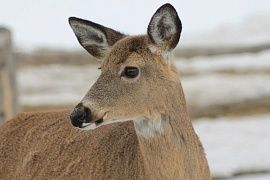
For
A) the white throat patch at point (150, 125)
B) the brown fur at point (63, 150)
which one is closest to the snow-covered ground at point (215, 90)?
the brown fur at point (63, 150)

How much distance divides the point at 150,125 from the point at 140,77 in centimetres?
34

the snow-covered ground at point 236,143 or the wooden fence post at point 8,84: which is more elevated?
the wooden fence post at point 8,84

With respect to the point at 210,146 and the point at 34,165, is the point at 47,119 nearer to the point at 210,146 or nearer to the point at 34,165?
the point at 34,165

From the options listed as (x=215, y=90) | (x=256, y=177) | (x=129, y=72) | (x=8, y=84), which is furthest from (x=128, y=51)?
(x=215, y=90)

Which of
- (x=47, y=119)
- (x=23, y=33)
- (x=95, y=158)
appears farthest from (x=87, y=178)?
(x=23, y=33)

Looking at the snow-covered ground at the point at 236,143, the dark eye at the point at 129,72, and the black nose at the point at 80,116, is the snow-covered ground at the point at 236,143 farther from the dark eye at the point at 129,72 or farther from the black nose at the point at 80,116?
the black nose at the point at 80,116

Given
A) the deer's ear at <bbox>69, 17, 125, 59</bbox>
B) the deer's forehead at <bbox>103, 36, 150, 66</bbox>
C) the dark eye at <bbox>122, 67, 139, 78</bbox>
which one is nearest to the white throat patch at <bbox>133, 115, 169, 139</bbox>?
the dark eye at <bbox>122, 67, 139, 78</bbox>

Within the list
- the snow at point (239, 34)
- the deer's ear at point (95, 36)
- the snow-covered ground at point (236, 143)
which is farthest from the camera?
the snow at point (239, 34)

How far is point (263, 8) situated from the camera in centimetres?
1467

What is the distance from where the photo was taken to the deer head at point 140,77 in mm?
7305

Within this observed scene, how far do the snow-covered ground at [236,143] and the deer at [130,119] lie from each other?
3117mm

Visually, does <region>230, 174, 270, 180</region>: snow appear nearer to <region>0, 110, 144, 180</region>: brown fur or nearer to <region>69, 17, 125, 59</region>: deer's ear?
<region>0, 110, 144, 180</region>: brown fur

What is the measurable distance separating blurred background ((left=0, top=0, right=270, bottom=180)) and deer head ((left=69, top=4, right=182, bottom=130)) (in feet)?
12.4

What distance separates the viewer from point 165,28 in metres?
7.46
